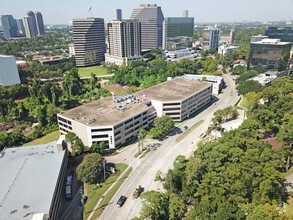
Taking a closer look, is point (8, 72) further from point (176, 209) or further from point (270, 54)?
point (270, 54)

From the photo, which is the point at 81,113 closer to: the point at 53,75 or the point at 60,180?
the point at 60,180

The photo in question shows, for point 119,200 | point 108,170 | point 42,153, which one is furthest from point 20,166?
point 119,200

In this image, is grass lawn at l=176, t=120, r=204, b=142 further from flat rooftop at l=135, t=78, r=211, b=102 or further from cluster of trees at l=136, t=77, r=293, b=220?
cluster of trees at l=136, t=77, r=293, b=220

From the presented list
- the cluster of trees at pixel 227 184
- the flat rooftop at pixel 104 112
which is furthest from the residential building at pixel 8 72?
the cluster of trees at pixel 227 184

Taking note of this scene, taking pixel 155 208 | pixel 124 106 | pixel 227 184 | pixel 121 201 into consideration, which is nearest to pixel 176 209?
pixel 155 208

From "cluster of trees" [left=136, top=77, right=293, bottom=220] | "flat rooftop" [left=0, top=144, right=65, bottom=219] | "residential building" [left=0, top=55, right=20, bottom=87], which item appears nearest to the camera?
"cluster of trees" [left=136, top=77, right=293, bottom=220]

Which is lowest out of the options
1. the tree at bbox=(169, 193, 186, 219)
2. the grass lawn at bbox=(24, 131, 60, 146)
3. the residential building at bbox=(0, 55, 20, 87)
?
the grass lawn at bbox=(24, 131, 60, 146)

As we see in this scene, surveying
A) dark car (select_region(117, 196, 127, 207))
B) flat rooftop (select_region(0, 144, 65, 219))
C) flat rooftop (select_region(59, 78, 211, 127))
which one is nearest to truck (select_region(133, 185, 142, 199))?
dark car (select_region(117, 196, 127, 207))

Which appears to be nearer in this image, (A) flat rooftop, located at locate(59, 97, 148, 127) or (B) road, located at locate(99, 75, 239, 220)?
A: (B) road, located at locate(99, 75, 239, 220)
